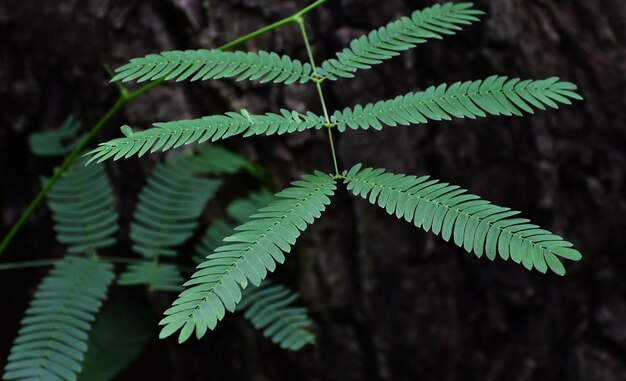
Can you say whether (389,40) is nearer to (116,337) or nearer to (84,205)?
(84,205)

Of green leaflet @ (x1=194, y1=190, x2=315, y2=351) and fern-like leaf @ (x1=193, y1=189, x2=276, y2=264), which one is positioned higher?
fern-like leaf @ (x1=193, y1=189, x2=276, y2=264)

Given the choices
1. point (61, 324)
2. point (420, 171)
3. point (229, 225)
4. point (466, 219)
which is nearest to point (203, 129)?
point (466, 219)

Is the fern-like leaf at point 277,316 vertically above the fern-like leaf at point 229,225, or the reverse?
the fern-like leaf at point 229,225

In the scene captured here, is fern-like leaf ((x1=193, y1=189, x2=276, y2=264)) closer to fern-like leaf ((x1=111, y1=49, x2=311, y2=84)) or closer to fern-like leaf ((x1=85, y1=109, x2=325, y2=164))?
fern-like leaf ((x1=111, y1=49, x2=311, y2=84))

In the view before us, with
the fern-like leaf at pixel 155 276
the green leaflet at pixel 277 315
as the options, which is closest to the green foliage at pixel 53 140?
the fern-like leaf at pixel 155 276

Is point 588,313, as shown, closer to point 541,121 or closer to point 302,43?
point 541,121

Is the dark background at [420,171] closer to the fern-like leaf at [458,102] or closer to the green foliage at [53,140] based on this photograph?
the green foliage at [53,140]

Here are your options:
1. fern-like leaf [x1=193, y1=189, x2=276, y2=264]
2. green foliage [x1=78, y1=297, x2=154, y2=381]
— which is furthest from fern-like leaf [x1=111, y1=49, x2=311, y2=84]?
green foliage [x1=78, y1=297, x2=154, y2=381]
